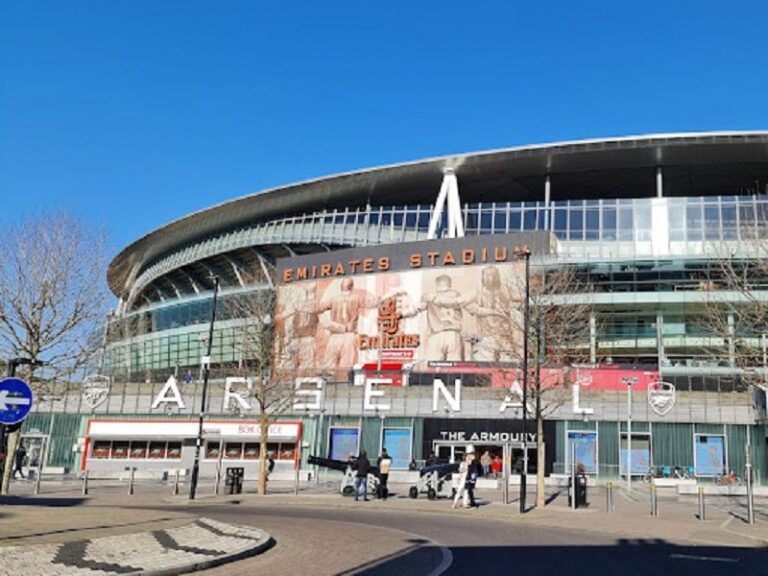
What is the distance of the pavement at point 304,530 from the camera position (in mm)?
11016

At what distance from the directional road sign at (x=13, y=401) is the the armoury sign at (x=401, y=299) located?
42.3 meters

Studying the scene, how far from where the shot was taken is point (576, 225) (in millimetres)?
63125

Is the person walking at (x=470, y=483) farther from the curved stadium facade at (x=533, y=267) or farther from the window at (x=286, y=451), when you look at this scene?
the window at (x=286, y=451)

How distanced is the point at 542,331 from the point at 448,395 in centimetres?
1251

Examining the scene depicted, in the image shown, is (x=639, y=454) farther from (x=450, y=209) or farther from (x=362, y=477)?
(x=450, y=209)

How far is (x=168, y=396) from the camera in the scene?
159 feet

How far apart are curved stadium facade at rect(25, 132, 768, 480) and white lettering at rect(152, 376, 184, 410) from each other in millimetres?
398

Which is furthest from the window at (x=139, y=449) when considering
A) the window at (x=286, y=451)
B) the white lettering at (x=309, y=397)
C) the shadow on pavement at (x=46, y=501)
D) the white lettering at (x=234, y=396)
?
the shadow on pavement at (x=46, y=501)

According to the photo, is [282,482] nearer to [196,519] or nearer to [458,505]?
[458,505]

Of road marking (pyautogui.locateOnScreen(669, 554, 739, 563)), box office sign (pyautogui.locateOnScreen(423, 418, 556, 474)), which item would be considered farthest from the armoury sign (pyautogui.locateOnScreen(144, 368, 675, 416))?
road marking (pyautogui.locateOnScreen(669, 554, 739, 563))

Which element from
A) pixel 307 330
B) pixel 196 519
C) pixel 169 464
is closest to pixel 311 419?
pixel 169 464

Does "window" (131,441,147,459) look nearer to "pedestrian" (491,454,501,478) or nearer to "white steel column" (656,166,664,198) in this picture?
"pedestrian" (491,454,501,478)

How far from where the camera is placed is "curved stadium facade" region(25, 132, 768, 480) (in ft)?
137

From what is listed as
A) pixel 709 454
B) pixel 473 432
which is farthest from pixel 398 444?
pixel 709 454
